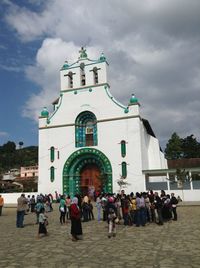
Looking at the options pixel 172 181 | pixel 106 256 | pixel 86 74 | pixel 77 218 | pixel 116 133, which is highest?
pixel 86 74

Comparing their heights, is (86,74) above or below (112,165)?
above

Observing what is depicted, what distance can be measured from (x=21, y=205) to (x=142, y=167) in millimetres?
16632

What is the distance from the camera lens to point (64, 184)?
30.7m

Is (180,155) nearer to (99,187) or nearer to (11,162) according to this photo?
A: (99,187)

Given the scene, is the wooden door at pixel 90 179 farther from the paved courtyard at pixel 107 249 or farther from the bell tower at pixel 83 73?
the paved courtyard at pixel 107 249

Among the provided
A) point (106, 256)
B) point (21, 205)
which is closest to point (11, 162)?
point (21, 205)

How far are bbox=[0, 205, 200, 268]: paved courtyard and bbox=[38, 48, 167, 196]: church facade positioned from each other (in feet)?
55.4

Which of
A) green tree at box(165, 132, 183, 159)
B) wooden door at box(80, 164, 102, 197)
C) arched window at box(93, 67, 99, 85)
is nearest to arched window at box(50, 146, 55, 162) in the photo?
wooden door at box(80, 164, 102, 197)

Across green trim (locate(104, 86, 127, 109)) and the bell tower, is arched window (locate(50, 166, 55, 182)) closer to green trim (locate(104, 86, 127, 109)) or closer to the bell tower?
the bell tower

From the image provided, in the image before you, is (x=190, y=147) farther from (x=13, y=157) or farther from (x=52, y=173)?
(x=13, y=157)

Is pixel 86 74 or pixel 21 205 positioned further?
pixel 86 74

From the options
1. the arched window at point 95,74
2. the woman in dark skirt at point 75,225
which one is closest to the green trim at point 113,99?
the arched window at point 95,74

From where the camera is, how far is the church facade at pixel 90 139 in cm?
2909

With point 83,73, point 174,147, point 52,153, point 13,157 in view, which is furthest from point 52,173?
point 13,157
